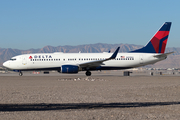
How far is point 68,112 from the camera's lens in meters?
10.6

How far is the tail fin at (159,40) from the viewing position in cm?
4628

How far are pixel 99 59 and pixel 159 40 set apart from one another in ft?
36.7

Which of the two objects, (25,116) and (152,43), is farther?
(152,43)

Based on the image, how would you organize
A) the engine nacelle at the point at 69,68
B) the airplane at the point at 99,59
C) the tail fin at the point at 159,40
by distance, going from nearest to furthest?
the engine nacelle at the point at 69,68 → the airplane at the point at 99,59 → the tail fin at the point at 159,40

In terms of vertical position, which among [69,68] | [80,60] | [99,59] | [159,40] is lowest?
[69,68]

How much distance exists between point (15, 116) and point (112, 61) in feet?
118

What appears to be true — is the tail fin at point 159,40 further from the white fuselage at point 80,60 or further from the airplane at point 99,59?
the white fuselage at point 80,60

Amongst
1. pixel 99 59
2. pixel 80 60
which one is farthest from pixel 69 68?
pixel 99 59

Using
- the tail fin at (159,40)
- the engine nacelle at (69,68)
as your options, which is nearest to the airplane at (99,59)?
the tail fin at (159,40)

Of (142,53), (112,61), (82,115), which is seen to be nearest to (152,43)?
(142,53)

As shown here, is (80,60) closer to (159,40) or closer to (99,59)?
(99,59)

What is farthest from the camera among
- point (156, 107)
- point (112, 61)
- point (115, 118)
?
point (112, 61)

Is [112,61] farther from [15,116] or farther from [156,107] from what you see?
[15,116]

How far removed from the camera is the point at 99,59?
4516cm
